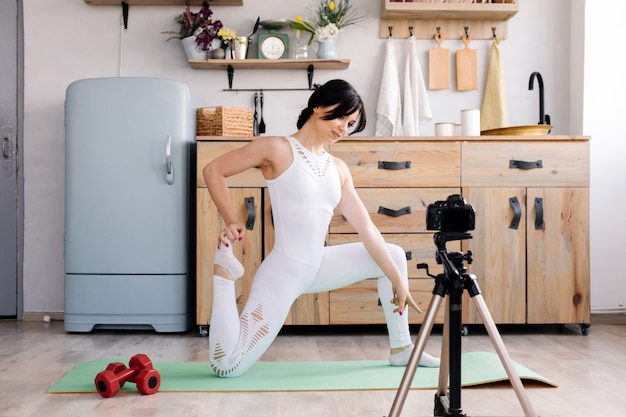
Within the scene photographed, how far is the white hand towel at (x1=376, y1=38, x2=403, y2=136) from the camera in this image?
3977mm

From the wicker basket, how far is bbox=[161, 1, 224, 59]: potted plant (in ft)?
1.16

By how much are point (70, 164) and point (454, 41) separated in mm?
2212

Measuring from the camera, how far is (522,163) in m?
3.53

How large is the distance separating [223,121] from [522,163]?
1.50 m

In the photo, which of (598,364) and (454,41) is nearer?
(598,364)

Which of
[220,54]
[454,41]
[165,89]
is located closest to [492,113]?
[454,41]

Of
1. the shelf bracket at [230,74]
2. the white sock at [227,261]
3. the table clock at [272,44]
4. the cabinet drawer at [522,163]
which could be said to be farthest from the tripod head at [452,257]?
the shelf bracket at [230,74]

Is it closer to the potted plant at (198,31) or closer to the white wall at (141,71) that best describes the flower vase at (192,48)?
the potted plant at (198,31)

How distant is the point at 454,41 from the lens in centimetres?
409

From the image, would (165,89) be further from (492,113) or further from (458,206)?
(458,206)

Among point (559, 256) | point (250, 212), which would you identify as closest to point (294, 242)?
point (250, 212)

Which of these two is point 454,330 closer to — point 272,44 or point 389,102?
point 389,102

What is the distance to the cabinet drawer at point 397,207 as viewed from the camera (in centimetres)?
351

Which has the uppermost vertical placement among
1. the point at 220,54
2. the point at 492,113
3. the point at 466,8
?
the point at 466,8
